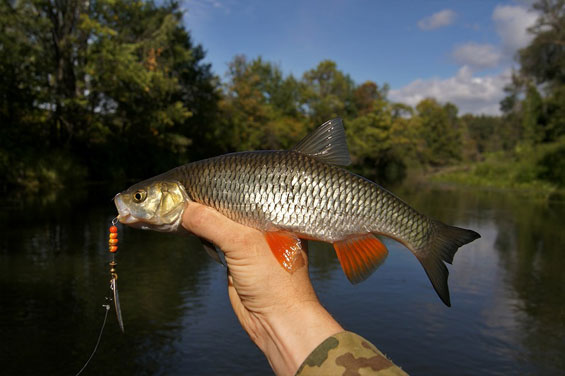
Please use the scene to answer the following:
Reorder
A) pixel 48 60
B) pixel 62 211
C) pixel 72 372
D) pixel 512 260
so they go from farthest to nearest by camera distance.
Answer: pixel 48 60
pixel 62 211
pixel 512 260
pixel 72 372

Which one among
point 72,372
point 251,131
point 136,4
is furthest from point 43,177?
point 251,131

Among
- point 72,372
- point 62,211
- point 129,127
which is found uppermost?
point 129,127

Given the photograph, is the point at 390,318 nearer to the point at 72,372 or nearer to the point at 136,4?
the point at 72,372

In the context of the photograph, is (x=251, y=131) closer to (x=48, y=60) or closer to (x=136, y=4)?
(x=136, y=4)

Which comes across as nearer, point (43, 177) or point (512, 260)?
point (512, 260)

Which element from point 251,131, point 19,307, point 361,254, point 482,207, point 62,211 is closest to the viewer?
point 361,254

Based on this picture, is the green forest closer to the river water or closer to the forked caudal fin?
the river water

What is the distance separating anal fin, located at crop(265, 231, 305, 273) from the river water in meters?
3.47

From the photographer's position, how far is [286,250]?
2.66m

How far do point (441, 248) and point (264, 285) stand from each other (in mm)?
1108

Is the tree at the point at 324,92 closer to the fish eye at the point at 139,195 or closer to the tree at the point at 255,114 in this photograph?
the tree at the point at 255,114

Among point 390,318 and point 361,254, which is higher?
point 361,254

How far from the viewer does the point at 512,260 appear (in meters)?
11.2

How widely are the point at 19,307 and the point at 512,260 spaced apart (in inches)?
419
